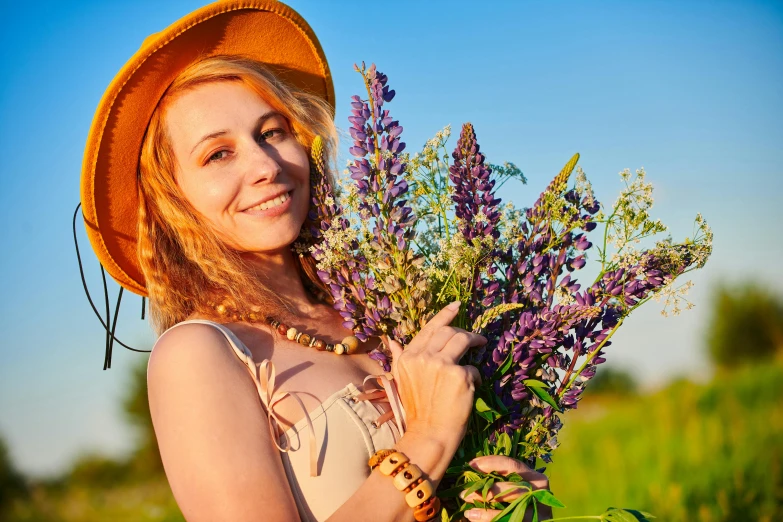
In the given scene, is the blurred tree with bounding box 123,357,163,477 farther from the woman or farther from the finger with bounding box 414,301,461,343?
the finger with bounding box 414,301,461,343

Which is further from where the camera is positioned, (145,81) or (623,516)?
(145,81)

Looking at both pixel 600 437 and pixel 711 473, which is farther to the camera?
pixel 600 437

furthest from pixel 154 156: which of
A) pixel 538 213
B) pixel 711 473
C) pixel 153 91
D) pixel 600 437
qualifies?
pixel 600 437

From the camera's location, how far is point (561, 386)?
191 centimetres

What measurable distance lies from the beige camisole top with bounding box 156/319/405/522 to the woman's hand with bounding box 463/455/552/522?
0.28m

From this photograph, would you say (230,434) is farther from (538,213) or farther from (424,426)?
(538,213)

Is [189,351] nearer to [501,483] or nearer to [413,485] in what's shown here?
[413,485]

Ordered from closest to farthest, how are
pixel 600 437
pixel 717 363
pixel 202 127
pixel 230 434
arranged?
pixel 230 434 < pixel 202 127 < pixel 600 437 < pixel 717 363

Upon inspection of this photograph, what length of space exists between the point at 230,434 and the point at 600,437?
7.65 meters

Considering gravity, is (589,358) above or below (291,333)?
above

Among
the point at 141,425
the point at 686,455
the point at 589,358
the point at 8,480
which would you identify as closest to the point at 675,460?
the point at 686,455

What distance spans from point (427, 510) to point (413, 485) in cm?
8

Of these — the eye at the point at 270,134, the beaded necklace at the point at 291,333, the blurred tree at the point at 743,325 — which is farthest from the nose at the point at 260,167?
the blurred tree at the point at 743,325

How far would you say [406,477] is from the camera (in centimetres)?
170
